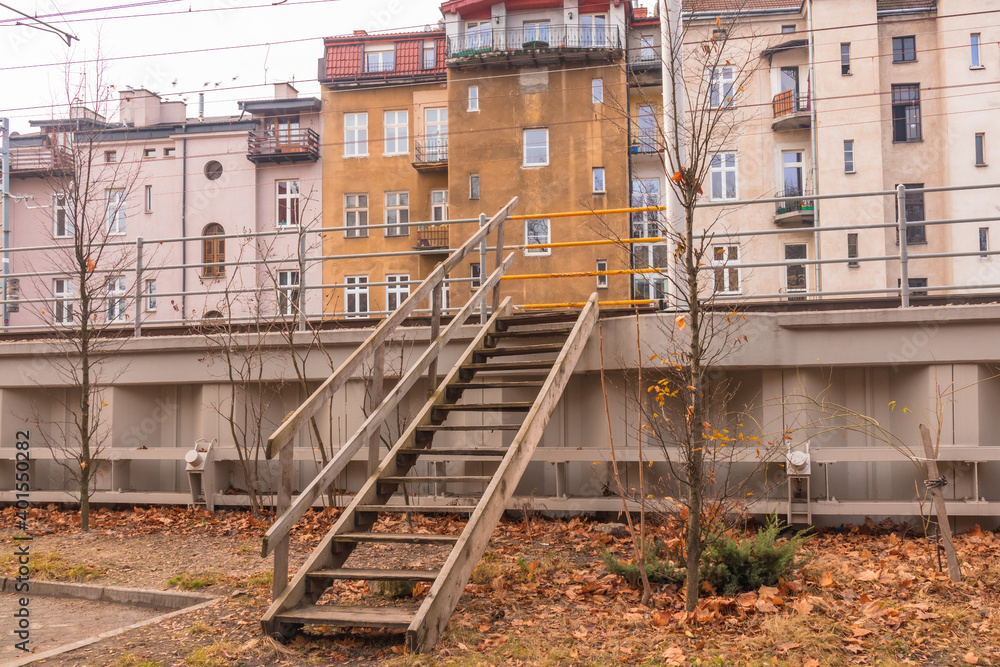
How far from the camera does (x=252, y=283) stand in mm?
43562

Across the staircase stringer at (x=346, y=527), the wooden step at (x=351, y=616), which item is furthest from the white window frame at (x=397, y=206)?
the wooden step at (x=351, y=616)

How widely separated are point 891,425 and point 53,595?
8992mm

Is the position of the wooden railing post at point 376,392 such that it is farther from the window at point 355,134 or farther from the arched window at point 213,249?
the arched window at point 213,249

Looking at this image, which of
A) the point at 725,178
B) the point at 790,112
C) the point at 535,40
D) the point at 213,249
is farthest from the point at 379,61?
the point at 790,112

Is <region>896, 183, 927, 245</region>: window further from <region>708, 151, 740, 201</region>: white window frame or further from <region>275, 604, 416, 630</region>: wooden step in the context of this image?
<region>275, 604, 416, 630</region>: wooden step

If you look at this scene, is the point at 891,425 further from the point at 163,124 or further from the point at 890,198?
the point at 163,124

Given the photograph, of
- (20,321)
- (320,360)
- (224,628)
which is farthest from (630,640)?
(20,321)

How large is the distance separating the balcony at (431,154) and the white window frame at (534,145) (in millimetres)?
5114

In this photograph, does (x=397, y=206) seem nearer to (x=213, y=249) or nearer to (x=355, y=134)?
(x=355, y=134)

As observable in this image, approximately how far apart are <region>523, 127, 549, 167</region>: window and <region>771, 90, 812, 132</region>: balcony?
10.2 meters

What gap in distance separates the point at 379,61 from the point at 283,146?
680 cm

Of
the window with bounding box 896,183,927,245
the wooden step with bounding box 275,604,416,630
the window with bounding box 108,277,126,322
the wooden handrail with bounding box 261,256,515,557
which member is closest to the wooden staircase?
the wooden step with bounding box 275,604,416,630

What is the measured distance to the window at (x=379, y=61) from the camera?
4478 cm

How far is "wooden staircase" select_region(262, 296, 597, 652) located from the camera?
19.9 ft
